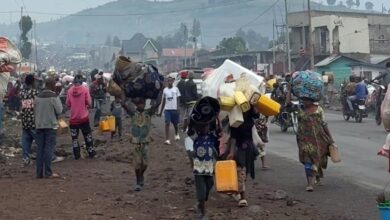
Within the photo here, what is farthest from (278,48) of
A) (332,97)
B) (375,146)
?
(375,146)

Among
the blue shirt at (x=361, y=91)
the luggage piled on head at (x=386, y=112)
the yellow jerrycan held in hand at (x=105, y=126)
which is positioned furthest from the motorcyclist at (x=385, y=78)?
the luggage piled on head at (x=386, y=112)

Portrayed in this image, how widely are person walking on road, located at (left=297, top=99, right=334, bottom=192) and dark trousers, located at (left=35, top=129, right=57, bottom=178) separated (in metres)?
4.30

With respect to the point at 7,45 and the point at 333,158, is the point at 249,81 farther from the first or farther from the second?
the point at 7,45

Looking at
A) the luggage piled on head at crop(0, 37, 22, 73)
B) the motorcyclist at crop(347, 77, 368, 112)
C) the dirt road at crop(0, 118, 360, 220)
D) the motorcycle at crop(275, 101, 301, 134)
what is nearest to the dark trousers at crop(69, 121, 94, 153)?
the dirt road at crop(0, 118, 360, 220)

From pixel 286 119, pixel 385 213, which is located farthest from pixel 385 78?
pixel 385 213

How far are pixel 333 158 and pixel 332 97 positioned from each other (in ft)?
106

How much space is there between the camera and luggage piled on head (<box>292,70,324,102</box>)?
458 inches

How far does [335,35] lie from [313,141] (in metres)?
57.0

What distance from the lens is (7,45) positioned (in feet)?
47.2

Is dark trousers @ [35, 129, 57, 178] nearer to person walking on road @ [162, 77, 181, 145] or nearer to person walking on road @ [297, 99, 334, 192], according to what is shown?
person walking on road @ [297, 99, 334, 192]

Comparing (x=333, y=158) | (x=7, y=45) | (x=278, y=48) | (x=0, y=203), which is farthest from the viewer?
(x=278, y=48)

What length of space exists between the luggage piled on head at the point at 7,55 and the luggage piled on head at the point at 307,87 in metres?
5.33

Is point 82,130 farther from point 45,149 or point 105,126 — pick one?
point 105,126

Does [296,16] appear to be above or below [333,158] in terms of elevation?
above
